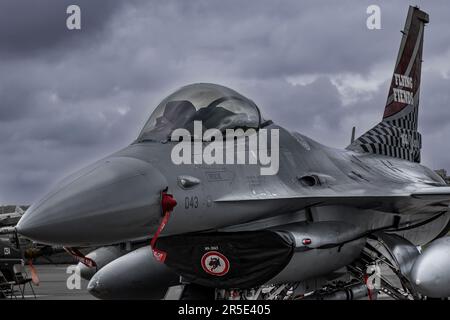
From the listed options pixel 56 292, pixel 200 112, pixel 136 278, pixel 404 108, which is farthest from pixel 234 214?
pixel 56 292

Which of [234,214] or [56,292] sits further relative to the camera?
[56,292]

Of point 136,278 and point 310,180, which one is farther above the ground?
point 310,180

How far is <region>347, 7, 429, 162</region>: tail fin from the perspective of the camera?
11.6 metres

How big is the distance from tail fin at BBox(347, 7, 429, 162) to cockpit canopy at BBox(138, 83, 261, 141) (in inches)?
161

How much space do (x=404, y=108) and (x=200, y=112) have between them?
6942 mm

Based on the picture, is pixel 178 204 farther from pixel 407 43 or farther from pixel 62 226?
pixel 407 43

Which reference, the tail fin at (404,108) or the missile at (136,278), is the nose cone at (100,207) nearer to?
the missile at (136,278)

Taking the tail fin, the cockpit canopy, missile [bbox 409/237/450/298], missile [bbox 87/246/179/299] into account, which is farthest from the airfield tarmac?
missile [bbox 409/237/450/298]

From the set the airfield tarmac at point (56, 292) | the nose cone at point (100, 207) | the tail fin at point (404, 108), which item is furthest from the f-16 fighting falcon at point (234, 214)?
the airfield tarmac at point (56, 292)

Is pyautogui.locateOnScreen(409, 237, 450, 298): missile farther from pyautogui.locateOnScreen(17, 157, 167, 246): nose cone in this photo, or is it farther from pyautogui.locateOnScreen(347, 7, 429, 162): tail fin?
pyautogui.locateOnScreen(347, 7, 429, 162): tail fin

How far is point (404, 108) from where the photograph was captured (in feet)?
42.9

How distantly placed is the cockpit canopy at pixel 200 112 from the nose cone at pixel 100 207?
0.93 metres

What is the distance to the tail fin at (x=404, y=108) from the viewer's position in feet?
38.2

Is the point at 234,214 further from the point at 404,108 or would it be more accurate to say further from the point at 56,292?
the point at 56,292
